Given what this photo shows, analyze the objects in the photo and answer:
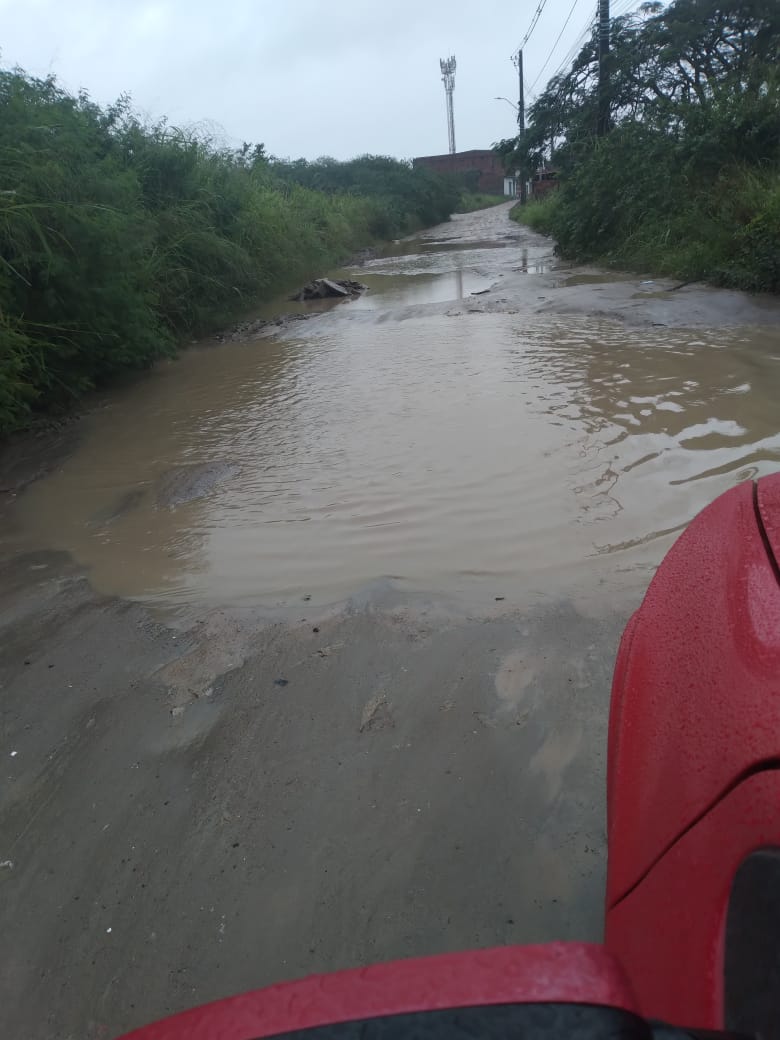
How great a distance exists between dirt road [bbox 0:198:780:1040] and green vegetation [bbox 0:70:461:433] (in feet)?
4.63

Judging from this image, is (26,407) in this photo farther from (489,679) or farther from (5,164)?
(489,679)

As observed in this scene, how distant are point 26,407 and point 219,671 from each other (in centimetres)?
478

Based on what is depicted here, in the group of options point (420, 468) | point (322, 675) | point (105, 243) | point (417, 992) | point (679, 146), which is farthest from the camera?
point (679, 146)

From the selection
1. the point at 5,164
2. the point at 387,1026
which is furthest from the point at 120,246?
the point at 387,1026

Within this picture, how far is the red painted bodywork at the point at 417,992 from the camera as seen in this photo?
0.70 meters

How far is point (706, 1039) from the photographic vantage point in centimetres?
70

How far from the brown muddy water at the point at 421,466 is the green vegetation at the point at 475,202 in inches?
2402

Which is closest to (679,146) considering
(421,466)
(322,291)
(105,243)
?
(322,291)

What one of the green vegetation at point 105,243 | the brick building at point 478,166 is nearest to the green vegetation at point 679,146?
the green vegetation at point 105,243

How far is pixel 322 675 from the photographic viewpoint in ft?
9.62

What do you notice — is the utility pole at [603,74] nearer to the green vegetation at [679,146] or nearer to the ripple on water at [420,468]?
the green vegetation at [679,146]

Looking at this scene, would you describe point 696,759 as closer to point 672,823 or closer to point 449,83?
point 672,823

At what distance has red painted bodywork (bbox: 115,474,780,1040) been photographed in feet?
2.39

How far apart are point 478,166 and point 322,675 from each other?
94.3 meters
